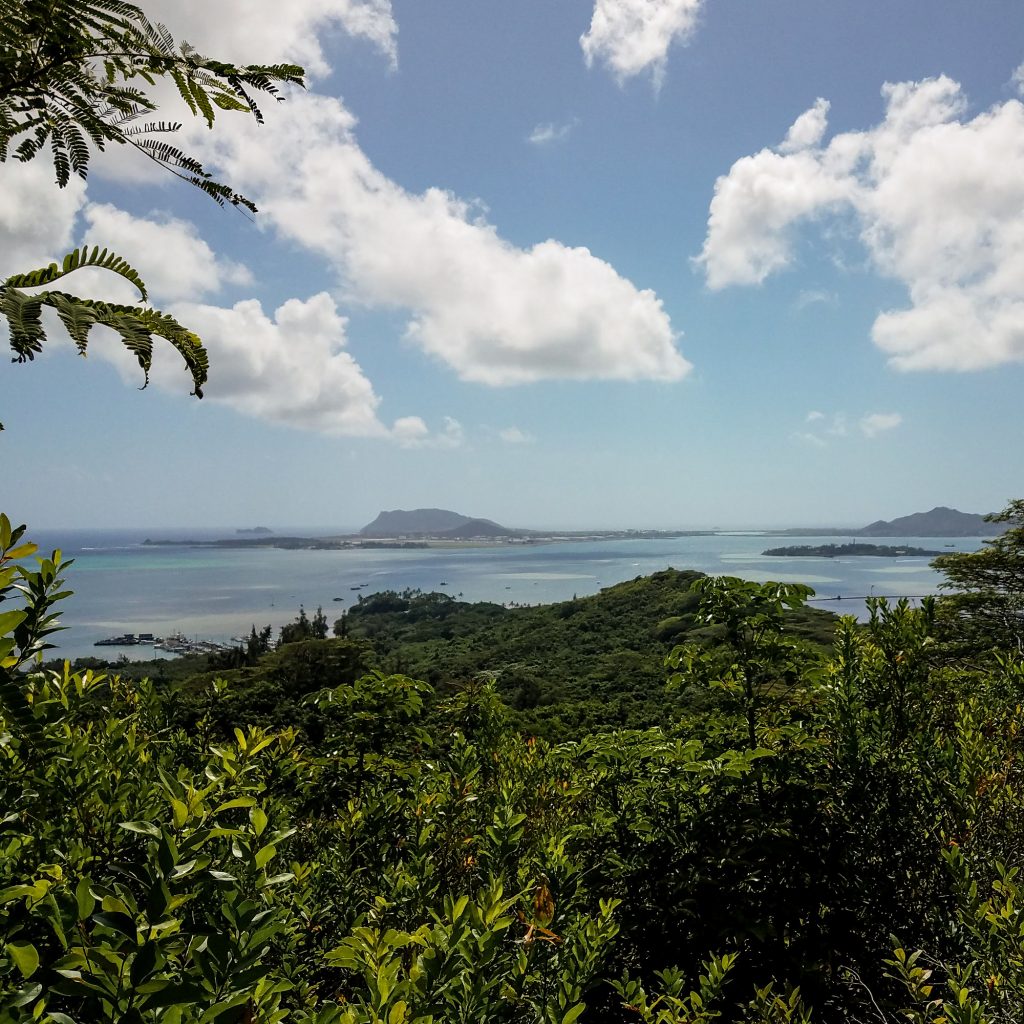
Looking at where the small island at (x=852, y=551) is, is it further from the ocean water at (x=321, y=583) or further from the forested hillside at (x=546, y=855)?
the forested hillside at (x=546, y=855)

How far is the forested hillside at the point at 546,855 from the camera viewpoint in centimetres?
126

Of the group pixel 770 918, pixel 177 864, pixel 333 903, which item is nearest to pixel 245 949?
pixel 177 864

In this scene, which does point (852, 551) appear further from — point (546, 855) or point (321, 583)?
point (546, 855)

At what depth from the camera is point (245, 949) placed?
1106 mm

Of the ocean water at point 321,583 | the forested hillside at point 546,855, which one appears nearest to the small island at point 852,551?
the ocean water at point 321,583

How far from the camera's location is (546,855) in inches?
99.5

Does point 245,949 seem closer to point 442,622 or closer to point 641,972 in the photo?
point 641,972

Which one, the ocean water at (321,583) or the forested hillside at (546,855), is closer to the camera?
the forested hillside at (546,855)

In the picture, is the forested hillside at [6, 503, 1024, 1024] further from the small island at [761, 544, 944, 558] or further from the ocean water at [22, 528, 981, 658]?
the small island at [761, 544, 944, 558]

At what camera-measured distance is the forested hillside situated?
1.26m

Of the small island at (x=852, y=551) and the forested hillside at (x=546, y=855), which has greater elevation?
the forested hillside at (x=546, y=855)

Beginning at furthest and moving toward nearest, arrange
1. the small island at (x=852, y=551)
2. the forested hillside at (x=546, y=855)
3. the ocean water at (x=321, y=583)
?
the small island at (x=852, y=551), the ocean water at (x=321, y=583), the forested hillside at (x=546, y=855)

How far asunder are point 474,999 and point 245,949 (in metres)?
0.61

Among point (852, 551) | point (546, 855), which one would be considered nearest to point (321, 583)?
point (852, 551)
